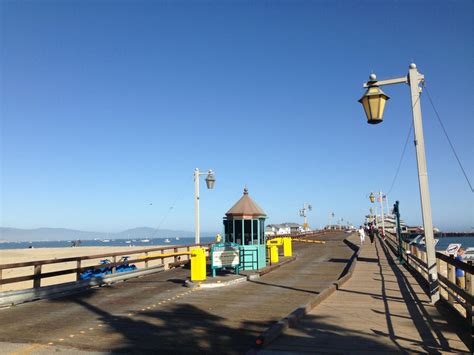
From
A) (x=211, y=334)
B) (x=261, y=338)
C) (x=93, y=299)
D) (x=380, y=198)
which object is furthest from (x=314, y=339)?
(x=380, y=198)

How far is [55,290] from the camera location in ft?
42.9

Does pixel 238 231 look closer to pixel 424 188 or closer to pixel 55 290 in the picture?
pixel 55 290

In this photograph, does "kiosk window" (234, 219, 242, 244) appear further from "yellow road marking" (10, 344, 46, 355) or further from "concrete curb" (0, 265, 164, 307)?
"yellow road marking" (10, 344, 46, 355)

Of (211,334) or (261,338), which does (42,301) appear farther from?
(261,338)

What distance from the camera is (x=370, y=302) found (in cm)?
989

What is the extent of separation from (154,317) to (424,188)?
702 cm

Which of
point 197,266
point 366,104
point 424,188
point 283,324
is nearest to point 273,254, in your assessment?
point 197,266

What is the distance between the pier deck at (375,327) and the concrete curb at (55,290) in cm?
846

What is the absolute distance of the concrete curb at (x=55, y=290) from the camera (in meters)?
11.5

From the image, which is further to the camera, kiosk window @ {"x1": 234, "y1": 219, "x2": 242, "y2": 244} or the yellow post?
the yellow post

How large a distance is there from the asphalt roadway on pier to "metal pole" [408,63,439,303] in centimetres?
345

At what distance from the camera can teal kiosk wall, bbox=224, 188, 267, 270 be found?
726 inches

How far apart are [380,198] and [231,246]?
112 feet

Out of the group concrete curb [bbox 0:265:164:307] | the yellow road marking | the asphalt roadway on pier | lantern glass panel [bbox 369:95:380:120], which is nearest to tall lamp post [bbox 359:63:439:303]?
lantern glass panel [bbox 369:95:380:120]
